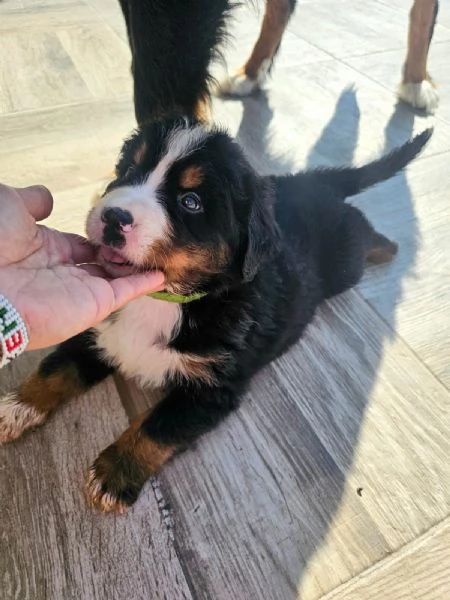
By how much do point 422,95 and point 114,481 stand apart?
128 inches

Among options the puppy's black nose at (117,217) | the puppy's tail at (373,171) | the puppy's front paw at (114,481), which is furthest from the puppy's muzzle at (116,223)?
the puppy's tail at (373,171)

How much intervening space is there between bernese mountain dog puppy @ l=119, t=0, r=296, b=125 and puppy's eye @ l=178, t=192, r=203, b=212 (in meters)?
0.61

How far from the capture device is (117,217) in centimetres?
140

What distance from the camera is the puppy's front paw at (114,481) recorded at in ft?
5.24

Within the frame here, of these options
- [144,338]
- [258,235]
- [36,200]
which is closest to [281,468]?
[144,338]

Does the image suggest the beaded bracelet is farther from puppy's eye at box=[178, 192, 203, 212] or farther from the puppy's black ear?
the puppy's black ear

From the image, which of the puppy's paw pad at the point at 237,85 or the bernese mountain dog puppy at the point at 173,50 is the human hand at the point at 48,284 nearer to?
the bernese mountain dog puppy at the point at 173,50

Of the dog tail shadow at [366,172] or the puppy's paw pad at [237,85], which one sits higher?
the dog tail shadow at [366,172]

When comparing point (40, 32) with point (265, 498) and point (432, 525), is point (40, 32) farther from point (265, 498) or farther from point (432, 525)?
point (432, 525)

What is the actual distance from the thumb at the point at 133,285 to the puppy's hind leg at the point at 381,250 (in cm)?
131

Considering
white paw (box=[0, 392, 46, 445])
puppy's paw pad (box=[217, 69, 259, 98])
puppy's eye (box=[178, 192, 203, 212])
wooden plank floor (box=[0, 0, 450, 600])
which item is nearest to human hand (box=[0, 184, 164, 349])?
puppy's eye (box=[178, 192, 203, 212])

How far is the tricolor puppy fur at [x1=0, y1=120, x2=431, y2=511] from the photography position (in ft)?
4.98

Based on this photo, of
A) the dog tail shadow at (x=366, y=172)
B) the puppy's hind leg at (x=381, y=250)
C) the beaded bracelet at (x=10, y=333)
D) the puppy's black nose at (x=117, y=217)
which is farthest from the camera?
the puppy's hind leg at (x=381, y=250)

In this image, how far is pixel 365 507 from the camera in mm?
1719
